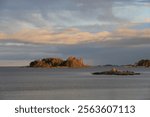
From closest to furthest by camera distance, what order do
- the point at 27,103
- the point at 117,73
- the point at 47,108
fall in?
the point at 47,108, the point at 27,103, the point at 117,73

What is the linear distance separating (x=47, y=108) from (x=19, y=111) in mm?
1179

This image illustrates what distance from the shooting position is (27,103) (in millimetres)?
15445

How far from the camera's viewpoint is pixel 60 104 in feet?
50.9

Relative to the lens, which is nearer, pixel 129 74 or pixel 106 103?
pixel 106 103

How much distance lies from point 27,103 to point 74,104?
79.0 inches

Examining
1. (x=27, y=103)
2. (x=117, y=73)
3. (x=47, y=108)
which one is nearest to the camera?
(x=47, y=108)

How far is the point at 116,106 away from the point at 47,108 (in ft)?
9.46

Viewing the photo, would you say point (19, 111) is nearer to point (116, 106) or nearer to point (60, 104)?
point (60, 104)

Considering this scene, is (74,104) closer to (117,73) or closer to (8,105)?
(8,105)

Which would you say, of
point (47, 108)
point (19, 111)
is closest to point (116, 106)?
point (47, 108)

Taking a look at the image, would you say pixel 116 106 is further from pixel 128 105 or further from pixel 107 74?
pixel 107 74

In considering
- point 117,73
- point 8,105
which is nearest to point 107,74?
point 117,73

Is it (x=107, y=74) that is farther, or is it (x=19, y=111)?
(x=107, y=74)

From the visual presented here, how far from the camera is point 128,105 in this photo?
15.0 meters
